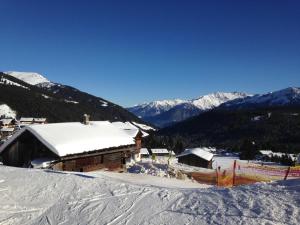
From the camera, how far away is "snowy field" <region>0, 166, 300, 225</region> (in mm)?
11922

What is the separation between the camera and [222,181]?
107 ft

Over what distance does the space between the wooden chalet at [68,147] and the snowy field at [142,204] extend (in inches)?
468

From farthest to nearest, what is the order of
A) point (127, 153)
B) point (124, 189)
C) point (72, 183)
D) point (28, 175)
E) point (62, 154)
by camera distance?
1. point (127, 153)
2. point (62, 154)
3. point (28, 175)
4. point (72, 183)
5. point (124, 189)

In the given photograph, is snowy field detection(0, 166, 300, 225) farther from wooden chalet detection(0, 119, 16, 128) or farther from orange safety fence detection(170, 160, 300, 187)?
wooden chalet detection(0, 119, 16, 128)

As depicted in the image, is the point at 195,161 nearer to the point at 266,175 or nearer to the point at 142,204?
the point at 266,175

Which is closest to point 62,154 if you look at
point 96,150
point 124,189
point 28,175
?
point 96,150

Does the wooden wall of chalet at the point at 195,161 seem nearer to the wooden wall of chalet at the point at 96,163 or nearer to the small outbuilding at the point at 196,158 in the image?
the small outbuilding at the point at 196,158

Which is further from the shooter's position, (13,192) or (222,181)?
(222,181)

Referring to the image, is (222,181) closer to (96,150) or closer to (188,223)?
(96,150)

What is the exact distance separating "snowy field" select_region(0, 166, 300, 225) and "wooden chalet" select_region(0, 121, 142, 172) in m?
11.9

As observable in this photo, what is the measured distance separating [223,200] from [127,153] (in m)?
23.7

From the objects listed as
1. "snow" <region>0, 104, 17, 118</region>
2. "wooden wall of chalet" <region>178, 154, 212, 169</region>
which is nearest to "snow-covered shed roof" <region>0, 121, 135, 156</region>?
"wooden wall of chalet" <region>178, 154, 212, 169</region>

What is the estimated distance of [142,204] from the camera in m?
13.8

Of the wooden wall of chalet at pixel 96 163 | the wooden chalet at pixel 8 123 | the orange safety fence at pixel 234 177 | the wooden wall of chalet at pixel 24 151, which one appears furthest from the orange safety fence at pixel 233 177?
the wooden chalet at pixel 8 123
